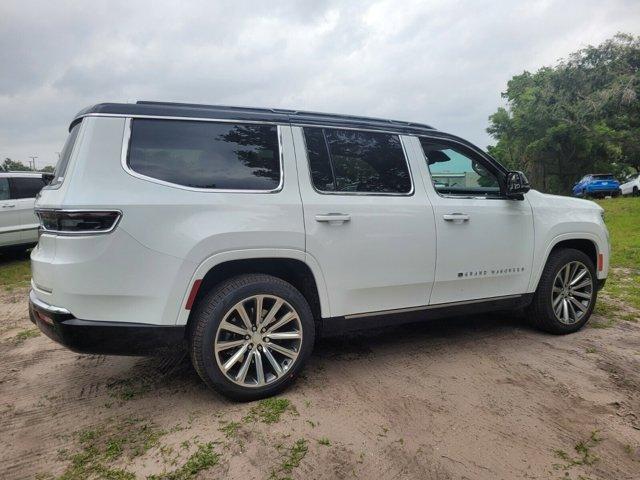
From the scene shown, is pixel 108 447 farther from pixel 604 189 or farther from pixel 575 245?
pixel 604 189

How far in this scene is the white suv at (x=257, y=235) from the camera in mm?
2666

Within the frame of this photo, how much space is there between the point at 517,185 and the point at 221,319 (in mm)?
2769

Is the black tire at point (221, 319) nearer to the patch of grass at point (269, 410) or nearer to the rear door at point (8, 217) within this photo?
the patch of grass at point (269, 410)

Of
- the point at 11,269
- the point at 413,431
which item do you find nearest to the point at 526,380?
the point at 413,431

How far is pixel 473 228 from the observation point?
3.82m

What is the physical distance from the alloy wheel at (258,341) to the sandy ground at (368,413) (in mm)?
212

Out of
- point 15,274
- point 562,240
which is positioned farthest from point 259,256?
point 15,274

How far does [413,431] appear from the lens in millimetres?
2725

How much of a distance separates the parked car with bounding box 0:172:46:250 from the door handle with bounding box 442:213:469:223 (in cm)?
792

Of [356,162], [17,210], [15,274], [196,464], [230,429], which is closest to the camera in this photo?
[196,464]

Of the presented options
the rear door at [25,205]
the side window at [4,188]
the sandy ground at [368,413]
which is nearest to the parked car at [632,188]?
the sandy ground at [368,413]

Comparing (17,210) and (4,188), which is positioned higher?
(4,188)

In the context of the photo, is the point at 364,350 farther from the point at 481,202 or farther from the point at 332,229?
the point at 481,202

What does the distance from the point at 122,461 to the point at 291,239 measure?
5.22 feet
